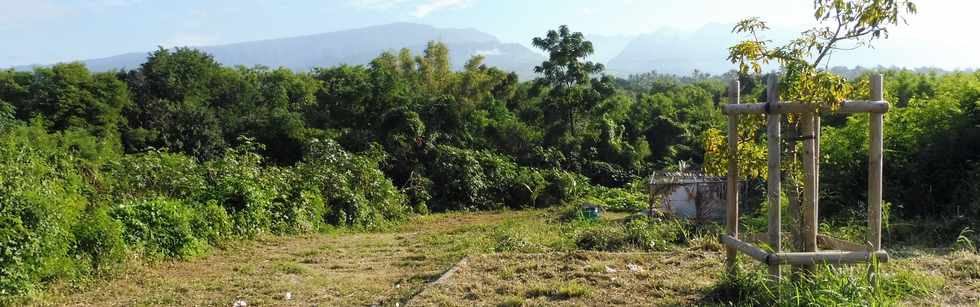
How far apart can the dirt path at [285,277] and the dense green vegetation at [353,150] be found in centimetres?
36

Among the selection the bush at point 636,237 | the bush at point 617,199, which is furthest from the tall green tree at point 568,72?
the bush at point 636,237

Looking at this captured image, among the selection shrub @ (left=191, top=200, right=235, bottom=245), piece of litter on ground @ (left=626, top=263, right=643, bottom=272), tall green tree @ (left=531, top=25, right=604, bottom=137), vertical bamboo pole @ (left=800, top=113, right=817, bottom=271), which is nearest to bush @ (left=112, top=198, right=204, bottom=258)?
shrub @ (left=191, top=200, right=235, bottom=245)

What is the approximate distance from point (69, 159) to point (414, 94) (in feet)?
41.7

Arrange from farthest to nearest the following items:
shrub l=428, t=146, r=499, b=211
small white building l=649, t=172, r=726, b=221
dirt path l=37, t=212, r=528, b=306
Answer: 1. shrub l=428, t=146, r=499, b=211
2. small white building l=649, t=172, r=726, b=221
3. dirt path l=37, t=212, r=528, b=306

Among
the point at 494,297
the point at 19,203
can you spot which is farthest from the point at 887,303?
the point at 19,203

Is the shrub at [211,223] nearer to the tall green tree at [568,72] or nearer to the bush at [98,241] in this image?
the bush at [98,241]

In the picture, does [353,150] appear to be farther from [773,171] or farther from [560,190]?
[773,171]

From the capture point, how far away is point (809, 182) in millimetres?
4023

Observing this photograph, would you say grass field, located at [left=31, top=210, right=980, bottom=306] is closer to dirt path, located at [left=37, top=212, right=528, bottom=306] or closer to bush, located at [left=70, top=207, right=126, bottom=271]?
dirt path, located at [left=37, top=212, right=528, bottom=306]

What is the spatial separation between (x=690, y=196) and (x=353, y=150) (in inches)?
409

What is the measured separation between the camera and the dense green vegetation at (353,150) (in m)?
7.21

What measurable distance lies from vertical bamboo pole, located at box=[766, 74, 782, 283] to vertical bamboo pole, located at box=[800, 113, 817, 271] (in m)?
0.20

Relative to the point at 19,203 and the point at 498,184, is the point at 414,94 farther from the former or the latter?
the point at 19,203

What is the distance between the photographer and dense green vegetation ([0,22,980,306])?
721 cm
